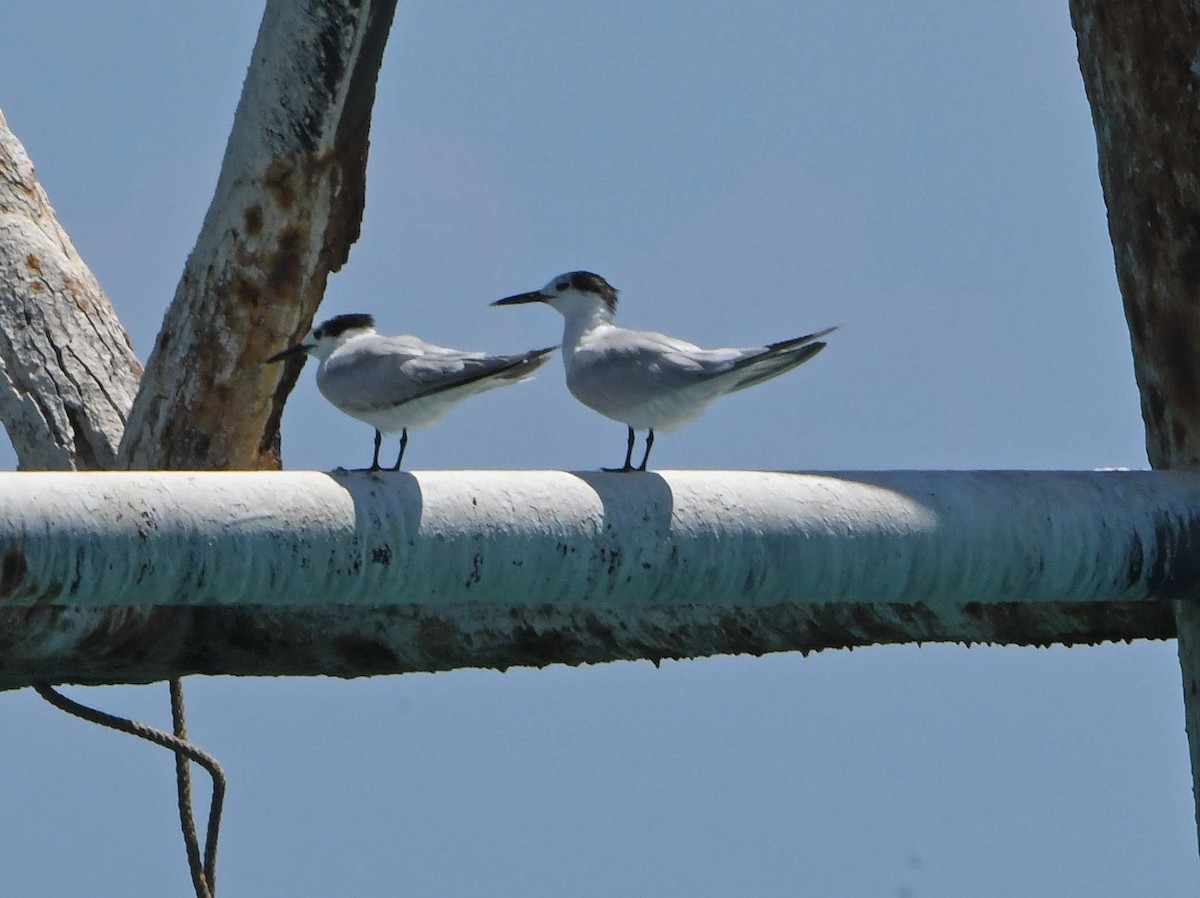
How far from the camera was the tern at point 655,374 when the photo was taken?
15.6 ft

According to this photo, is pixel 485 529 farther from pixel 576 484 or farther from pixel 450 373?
pixel 450 373

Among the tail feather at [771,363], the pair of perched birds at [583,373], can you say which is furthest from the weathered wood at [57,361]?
the tail feather at [771,363]

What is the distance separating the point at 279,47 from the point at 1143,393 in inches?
109

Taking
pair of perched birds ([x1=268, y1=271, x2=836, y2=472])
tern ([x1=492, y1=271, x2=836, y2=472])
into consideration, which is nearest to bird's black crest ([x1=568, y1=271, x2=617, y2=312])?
pair of perched birds ([x1=268, y1=271, x2=836, y2=472])

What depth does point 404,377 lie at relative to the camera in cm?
522

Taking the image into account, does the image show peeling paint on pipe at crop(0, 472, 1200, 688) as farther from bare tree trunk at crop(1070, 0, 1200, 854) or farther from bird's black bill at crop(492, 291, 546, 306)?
bird's black bill at crop(492, 291, 546, 306)

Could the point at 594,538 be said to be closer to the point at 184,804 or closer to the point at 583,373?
the point at 583,373

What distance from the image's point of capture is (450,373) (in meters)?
5.09

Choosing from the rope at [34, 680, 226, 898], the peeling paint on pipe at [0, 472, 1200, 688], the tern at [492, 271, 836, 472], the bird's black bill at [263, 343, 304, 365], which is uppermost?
the bird's black bill at [263, 343, 304, 365]

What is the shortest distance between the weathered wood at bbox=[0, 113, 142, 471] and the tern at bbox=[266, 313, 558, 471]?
120 centimetres

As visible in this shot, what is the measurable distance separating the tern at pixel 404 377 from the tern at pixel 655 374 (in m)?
0.20

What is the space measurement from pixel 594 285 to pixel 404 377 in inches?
34.6

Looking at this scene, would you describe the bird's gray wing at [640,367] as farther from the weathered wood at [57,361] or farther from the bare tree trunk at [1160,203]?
the weathered wood at [57,361]

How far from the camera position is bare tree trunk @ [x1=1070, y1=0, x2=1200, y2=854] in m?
4.18
